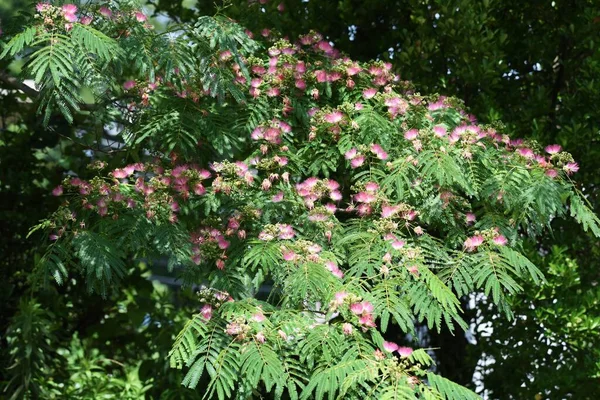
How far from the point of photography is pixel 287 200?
400 centimetres

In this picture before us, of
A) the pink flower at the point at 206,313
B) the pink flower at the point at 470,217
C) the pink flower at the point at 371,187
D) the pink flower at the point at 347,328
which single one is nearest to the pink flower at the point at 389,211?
the pink flower at the point at 371,187

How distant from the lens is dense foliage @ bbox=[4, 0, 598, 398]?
339 cm

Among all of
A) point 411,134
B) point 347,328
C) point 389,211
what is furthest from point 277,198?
point 347,328

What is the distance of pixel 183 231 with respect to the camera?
3.95 metres

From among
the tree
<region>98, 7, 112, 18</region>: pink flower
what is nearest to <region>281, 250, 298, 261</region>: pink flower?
<region>98, 7, 112, 18</region>: pink flower

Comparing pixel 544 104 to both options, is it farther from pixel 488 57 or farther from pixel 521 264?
pixel 521 264

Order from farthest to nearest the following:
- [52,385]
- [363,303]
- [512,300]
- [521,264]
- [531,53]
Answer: [52,385] < [531,53] < [512,300] < [521,264] < [363,303]

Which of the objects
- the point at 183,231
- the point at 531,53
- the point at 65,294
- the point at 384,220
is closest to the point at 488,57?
the point at 531,53

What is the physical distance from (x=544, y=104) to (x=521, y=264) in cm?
187

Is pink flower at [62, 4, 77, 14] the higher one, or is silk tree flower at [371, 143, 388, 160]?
pink flower at [62, 4, 77, 14]

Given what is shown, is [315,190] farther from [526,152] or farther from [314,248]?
[526,152]

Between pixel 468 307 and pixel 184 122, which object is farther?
pixel 468 307

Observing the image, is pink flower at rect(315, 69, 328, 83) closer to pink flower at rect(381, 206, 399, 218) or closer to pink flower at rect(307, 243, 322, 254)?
pink flower at rect(381, 206, 399, 218)

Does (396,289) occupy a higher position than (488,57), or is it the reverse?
(488,57)
